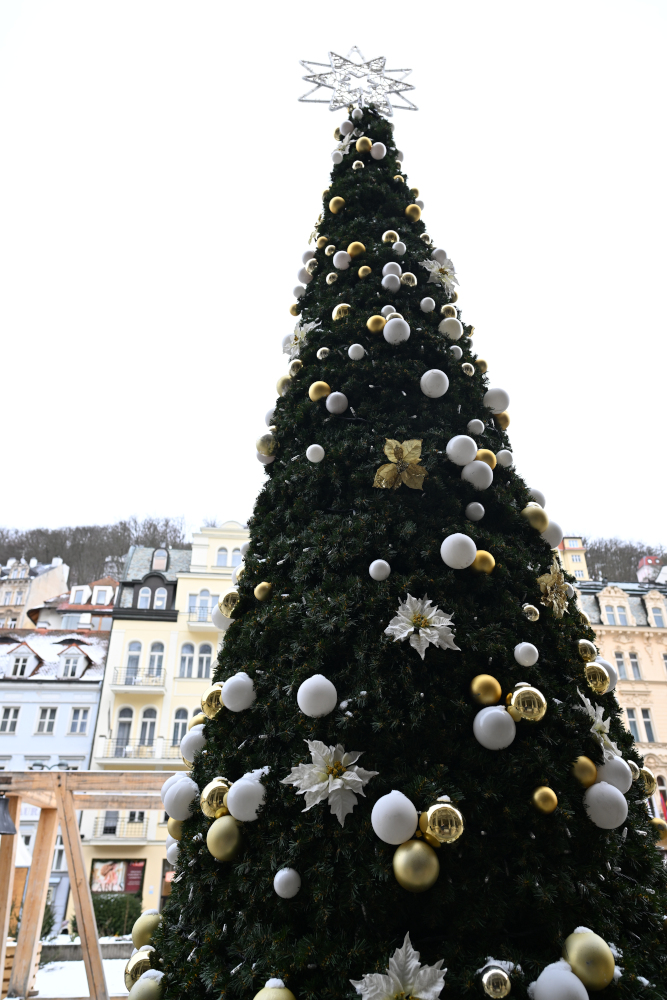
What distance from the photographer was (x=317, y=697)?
150cm

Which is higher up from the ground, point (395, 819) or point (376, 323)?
point (376, 323)

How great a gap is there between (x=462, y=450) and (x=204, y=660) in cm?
1586

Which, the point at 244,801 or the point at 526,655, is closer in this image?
the point at 244,801

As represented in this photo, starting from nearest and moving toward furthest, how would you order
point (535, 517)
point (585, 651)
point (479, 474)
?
1. point (585, 651)
2. point (479, 474)
3. point (535, 517)

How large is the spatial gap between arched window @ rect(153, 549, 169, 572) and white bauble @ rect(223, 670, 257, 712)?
58.1 feet

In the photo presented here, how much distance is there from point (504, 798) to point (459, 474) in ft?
3.23

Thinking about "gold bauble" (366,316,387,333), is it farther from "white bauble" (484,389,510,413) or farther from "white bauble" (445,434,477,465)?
"white bauble" (445,434,477,465)

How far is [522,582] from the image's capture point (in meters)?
1.82

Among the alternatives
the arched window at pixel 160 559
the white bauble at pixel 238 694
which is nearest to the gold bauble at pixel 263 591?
the white bauble at pixel 238 694

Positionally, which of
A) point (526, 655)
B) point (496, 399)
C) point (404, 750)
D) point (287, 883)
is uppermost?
point (496, 399)

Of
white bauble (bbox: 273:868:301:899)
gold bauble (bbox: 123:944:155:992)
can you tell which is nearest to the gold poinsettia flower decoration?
white bauble (bbox: 273:868:301:899)

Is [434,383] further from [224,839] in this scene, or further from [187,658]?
[187,658]

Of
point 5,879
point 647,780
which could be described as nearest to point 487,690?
point 647,780

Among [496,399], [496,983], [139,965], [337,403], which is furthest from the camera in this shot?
[496,399]
